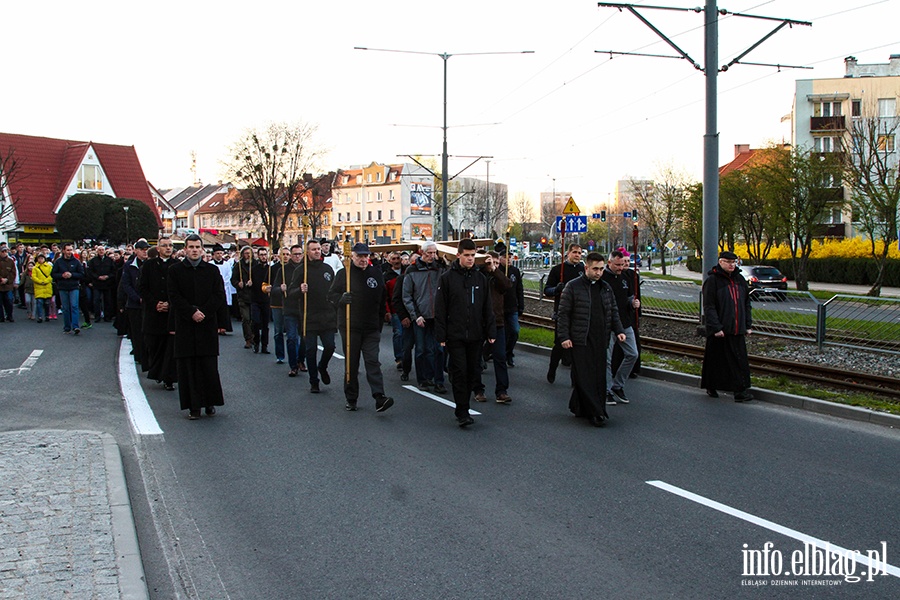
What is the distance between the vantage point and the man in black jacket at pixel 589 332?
8.80 meters

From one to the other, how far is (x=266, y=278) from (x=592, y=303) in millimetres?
8022

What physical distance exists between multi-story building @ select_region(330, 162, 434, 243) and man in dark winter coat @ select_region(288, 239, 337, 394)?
83496mm

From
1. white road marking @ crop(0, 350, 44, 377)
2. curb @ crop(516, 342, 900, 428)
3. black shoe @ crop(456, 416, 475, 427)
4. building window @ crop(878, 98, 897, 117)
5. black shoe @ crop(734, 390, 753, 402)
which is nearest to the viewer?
black shoe @ crop(456, 416, 475, 427)

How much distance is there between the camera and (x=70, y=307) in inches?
719

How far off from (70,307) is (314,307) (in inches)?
382

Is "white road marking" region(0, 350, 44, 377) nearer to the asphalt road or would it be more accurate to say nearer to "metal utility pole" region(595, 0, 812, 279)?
the asphalt road

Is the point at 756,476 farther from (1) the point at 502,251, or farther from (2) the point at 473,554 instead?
(1) the point at 502,251

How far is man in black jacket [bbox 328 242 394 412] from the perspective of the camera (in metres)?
9.64

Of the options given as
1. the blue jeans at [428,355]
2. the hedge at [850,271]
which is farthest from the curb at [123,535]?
the hedge at [850,271]

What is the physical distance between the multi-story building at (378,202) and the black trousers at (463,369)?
8646 centimetres

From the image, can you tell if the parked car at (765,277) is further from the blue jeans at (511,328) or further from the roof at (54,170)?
the roof at (54,170)

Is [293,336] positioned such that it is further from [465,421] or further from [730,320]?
[730,320]

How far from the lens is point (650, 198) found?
64.6 m

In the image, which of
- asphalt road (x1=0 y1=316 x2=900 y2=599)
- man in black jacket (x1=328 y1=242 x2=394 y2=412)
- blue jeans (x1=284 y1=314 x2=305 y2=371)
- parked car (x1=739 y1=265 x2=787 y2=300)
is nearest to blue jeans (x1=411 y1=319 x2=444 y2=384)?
asphalt road (x1=0 y1=316 x2=900 y2=599)
